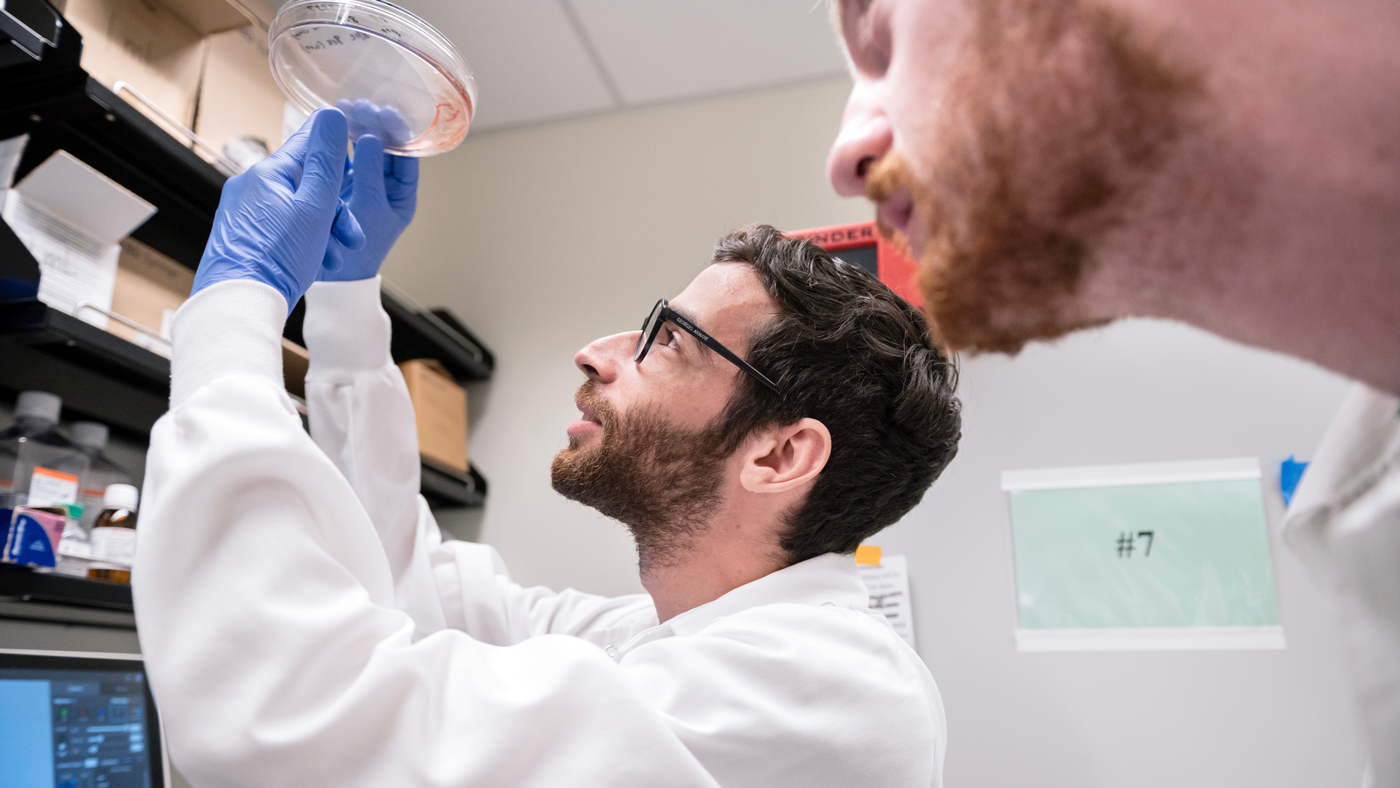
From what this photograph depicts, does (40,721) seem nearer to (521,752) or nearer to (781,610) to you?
(521,752)

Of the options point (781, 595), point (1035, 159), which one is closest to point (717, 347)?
point (781, 595)

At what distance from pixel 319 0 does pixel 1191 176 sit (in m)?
0.90

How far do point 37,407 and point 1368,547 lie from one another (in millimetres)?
1465

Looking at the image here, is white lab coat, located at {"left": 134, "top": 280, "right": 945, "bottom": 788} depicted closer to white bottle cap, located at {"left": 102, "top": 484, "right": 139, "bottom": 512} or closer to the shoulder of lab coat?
the shoulder of lab coat

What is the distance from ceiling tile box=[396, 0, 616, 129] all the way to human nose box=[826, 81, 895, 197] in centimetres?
157

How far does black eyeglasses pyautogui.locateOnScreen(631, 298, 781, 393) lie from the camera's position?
110 cm

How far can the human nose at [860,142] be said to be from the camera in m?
0.50

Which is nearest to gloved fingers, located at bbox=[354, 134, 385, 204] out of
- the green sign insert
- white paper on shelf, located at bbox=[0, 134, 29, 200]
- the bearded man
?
white paper on shelf, located at bbox=[0, 134, 29, 200]

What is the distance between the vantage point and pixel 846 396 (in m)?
1.12

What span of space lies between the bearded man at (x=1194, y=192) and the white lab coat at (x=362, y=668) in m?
0.45

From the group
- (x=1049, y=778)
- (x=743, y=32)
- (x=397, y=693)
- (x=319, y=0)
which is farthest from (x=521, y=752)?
(x=743, y=32)

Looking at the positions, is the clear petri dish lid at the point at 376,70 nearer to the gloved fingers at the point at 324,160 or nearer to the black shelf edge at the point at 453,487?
the gloved fingers at the point at 324,160

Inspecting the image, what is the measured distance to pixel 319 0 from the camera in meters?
0.92

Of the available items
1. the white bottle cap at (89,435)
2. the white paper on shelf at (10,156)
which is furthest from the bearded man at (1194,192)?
the white bottle cap at (89,435)
